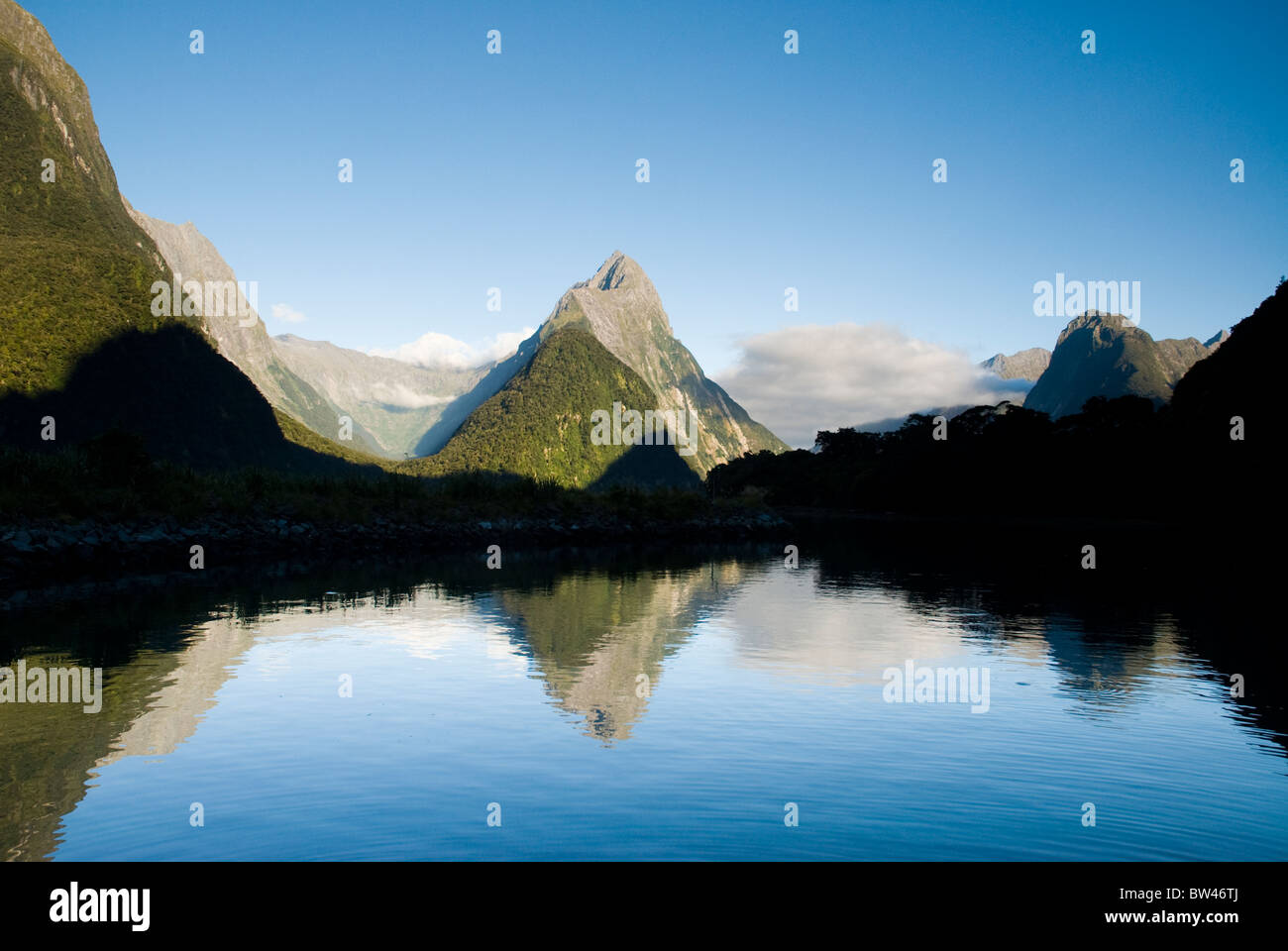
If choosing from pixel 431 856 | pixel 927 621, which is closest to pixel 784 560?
pixel 927 621

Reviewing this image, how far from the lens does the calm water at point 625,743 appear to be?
8094 millimetres

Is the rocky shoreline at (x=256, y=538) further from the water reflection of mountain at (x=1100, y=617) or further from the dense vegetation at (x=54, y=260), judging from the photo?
the dense vegetation at (x=54, y=260)

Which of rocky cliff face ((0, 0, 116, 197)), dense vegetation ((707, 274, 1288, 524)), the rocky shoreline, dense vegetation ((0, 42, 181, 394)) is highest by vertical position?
rocky cliff face ((0, 0, 116, 197))

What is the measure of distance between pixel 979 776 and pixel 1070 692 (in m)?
5.58

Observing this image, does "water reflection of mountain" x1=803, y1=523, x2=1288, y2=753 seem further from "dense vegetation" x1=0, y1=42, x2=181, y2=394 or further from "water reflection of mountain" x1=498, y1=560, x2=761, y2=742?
"dense vegetation" x1=0, y1=42, x2=181, y2=394

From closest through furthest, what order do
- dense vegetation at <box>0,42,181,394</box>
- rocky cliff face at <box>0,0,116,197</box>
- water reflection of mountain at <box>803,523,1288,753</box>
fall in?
water reflection of mountain at <box>803,523,1288,753</box>
dense vegetation at <box>0,42,181,394</box>
rocky cliff face at <box>0,0,116,197</box>

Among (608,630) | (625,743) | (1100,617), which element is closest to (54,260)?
(608,630)

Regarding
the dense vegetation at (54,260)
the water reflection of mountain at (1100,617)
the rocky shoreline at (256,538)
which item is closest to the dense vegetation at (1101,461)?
the rocky shoreline at (256,538)

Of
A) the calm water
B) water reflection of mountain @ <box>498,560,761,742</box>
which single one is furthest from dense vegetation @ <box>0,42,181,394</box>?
the calm water

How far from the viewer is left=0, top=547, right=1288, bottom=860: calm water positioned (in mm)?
8094

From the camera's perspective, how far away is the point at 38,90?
174m

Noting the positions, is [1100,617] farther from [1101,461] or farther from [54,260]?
[54,260]

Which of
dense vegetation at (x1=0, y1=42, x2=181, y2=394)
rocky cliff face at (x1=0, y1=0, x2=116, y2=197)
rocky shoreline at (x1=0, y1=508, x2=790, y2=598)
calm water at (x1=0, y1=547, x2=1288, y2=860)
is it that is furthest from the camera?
rocky cliff face at (x1=0, y1=0, x2=116, y2=197)
